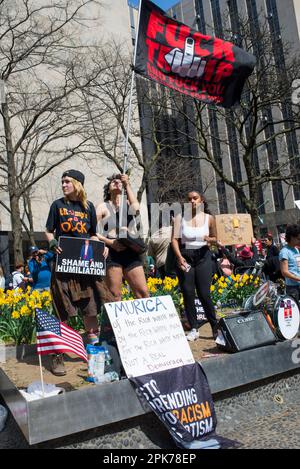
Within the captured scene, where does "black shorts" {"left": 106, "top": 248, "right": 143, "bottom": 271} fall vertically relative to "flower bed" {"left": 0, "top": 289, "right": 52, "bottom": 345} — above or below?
above

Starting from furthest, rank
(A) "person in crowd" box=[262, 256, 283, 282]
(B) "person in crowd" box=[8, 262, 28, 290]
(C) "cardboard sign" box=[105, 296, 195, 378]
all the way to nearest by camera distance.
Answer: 1. (B) "person in crowd" box=[8, 262, 28, 290]
2. (A) "person in crowd" box=[262, 256, 283, 282]
3. (C) "cardboard sign" box=[105, 296, 195, 378]

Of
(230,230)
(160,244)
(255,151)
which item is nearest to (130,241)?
(160,244)

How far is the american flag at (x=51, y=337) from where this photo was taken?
3.67 metres

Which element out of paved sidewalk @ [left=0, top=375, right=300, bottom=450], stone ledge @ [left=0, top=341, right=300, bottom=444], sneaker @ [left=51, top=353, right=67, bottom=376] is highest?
sneaker @ [left=51, top=353, right=67, bottom=376]

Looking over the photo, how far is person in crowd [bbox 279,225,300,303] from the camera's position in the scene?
580 centimetres

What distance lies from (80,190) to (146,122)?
1989 cm

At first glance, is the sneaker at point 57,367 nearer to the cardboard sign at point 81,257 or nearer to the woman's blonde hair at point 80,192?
the cardboard sign at point 81,257

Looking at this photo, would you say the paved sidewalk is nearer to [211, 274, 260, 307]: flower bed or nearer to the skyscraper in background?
[211, 274, 260, 307]: flower bed

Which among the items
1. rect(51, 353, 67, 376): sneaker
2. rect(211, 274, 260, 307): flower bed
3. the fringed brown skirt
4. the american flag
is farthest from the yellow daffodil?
rect(211, 274, 260, 307): flower bed

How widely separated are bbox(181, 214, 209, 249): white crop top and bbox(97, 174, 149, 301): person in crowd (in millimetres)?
675

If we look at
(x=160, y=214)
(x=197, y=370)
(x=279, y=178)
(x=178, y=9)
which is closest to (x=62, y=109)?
(x=160, y=214)

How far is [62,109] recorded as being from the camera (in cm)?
1334

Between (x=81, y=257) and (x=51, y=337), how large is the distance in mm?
1076

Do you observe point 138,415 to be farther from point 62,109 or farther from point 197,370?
point 62,109
